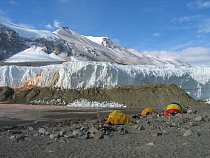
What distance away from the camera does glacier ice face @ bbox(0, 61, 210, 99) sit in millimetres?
52906

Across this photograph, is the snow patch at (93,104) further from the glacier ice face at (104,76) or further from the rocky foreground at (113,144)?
the rocky foreground at (113,144)

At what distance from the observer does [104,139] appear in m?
13.5

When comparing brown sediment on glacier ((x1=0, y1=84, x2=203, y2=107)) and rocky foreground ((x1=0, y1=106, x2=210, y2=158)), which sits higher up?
brown sediment on glacier ((x1=0, y1=84, x2=203, y2=107))

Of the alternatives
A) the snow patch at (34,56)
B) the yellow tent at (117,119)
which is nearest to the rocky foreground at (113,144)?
the yellow tent at (117,119)

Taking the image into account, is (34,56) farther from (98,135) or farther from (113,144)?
(113,144)

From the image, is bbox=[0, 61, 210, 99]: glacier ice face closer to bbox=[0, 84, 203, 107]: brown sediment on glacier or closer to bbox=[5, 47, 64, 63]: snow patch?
bbox=[0, 84, 203, 107]: brown sediment on glacier

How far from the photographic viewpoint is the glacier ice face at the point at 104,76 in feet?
174

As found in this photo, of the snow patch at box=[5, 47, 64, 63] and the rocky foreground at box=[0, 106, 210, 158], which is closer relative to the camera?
the rocky foreground at box=[0, 106, 210, 158]

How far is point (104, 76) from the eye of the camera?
174 ft

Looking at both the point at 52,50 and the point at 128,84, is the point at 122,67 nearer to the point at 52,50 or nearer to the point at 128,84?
the point at 128,84

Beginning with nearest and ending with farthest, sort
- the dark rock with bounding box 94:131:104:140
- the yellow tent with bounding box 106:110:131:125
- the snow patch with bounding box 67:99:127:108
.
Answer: the dark rock with bounding box 94:131:104:140 → the yellow tent with bounding box 106:110:131:125 → the snow patch with bounding box 67:99:127:108

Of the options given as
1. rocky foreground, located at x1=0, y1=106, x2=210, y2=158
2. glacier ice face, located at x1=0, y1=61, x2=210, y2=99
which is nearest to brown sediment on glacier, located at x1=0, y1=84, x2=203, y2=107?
glacier ice face, located at x1=0, y1=61, x2=210, y2=99

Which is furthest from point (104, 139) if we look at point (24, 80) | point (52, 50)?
point (52, 50)

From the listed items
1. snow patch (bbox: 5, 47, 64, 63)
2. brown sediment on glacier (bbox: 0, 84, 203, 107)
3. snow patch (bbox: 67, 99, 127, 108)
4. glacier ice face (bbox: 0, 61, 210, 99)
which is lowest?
snow patch (bbox: 67, 99, 127, 108)
